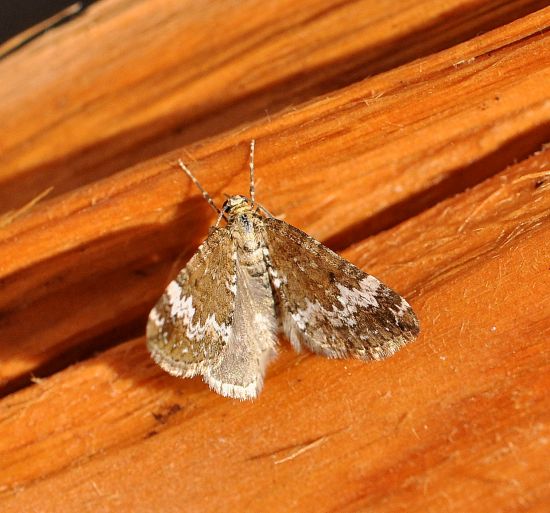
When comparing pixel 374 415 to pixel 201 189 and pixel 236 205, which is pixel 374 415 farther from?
pixel 201 189

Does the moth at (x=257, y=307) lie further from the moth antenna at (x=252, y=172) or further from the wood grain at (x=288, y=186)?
the wood grain at (x=288, y=186)

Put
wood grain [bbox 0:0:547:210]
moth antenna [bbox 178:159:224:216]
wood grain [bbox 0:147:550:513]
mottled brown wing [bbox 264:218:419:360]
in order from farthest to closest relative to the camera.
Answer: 1. wood grain [bbox 0:0:547:210]
2. moth antenna [bbox 178:159:224:216]
3. mottled brown wing [bbox 264:218:419:360]
4. wood grain [bbox 0:147:550:513]

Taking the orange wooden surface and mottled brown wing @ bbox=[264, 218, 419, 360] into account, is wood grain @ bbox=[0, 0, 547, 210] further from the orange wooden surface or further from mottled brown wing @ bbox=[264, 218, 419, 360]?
mottled brown wing @ bbox=[264, 218, 419, 360]

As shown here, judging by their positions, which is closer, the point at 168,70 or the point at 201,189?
the point at 201,189

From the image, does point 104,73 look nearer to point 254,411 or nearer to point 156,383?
point 156,383

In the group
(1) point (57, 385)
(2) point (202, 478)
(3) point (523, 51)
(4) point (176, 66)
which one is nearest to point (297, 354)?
(2) point (202, 478)

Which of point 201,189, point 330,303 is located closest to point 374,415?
point 330,303

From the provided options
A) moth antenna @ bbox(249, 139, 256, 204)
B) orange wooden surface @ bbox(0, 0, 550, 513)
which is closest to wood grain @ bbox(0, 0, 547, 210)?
orange wooden surface @ bbox(0, 0, 550, 513)
